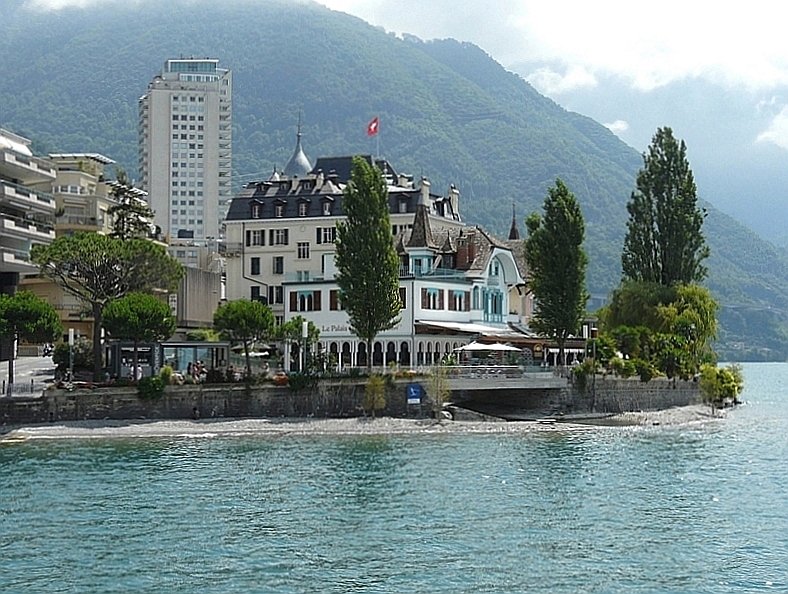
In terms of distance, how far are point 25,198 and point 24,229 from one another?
2476 millimetres

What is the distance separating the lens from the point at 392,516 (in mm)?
35375

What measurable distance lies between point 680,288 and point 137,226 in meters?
41.4

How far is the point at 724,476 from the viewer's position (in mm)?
44812

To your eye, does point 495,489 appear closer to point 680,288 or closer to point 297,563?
point 297,563

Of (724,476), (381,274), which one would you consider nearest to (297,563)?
(724,476)

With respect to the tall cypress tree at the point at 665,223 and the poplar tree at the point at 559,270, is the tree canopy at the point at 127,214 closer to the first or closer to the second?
the poplar tree at the point at 559,270

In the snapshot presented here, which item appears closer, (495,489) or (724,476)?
(495,489)

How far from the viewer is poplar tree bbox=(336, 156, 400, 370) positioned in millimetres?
67625

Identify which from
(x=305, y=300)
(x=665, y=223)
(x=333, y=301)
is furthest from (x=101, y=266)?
(x=665, y=223)

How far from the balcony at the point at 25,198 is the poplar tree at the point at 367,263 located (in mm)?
25912

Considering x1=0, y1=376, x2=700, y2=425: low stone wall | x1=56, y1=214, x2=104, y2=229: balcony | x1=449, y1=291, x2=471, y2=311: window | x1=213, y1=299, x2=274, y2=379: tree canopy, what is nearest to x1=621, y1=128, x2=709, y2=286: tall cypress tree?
x1=449, y1=291, x2=471, y2=311: window

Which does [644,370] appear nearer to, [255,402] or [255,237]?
[255,402]

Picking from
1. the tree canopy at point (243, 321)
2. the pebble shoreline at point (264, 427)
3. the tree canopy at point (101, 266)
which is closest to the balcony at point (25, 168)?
the tree canopy at point (101, 266)

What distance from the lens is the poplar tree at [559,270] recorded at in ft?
245
